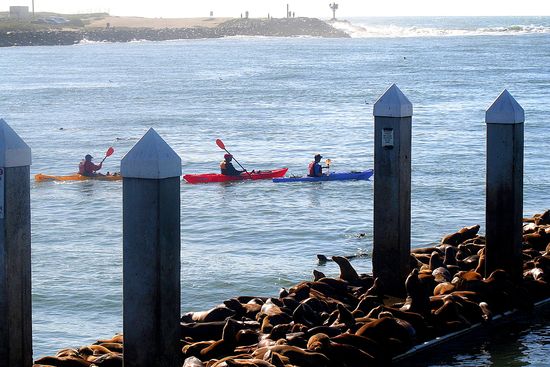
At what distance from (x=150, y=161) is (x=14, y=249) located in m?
1.19

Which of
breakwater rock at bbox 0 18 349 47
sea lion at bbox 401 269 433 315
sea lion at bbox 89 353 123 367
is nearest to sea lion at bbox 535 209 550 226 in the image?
sea lion at bbox 401 269 433 315

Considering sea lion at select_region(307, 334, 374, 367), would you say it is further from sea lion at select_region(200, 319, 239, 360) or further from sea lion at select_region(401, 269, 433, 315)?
sea lion at select_region(401, 269, 433, 315)

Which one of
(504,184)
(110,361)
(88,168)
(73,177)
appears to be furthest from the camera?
(73,177)

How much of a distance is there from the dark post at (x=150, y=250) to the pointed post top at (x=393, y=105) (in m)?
3.93

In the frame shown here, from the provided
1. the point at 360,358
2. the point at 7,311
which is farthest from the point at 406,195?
the point at 7,311

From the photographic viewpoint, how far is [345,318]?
420 inches

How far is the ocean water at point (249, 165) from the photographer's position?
17000 mm

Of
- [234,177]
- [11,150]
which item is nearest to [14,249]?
[11,150]

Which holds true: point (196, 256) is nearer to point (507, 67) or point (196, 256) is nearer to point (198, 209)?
point (198, 209)

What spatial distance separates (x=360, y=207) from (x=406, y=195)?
47.1 ft

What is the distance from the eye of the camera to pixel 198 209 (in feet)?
86.8

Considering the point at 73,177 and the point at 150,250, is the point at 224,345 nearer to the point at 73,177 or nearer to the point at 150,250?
the point at 150,250

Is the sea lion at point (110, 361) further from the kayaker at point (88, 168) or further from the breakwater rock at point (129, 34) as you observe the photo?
the breakwater rock at point (129, 34)

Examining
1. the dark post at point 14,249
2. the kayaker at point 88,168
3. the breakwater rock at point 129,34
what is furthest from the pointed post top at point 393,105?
the breakwater rock at point 129,34
